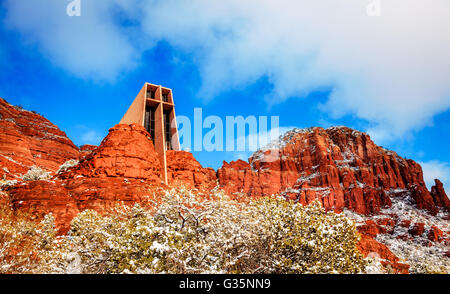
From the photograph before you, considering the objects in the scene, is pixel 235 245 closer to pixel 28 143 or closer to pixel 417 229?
pixel 28 143

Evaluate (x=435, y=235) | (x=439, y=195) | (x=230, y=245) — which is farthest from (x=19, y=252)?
(x=439, y=195)

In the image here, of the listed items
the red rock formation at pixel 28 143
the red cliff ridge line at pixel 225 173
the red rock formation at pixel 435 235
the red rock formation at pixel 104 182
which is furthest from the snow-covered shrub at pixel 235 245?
the red rock formation at pixel 435 235

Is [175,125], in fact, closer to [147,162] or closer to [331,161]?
[147,162]

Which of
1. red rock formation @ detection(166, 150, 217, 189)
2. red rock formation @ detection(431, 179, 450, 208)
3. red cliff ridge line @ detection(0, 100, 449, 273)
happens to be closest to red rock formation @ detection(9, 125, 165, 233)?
red cliff ridge line @ detection(0, 100, 449, 273)

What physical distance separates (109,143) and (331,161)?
151 metres

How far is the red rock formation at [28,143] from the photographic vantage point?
46.9m

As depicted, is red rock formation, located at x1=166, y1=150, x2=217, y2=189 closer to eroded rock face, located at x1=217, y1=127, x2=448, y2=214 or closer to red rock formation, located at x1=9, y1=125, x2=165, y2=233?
red rock formation, located at x1=9, y1=125, x2=165, y2=233

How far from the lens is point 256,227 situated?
45.0 ft

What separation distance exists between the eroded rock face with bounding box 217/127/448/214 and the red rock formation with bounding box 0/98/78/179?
83396 mm

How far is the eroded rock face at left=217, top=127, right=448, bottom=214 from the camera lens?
5600 inches

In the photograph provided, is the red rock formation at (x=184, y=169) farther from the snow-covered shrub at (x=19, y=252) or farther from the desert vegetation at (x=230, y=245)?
the desert vegetation at (x=230, y=245)

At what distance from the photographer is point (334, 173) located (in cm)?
15888

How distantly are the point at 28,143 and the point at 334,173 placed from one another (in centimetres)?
14905

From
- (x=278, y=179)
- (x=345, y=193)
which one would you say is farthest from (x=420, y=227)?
(x=278, y=179)
